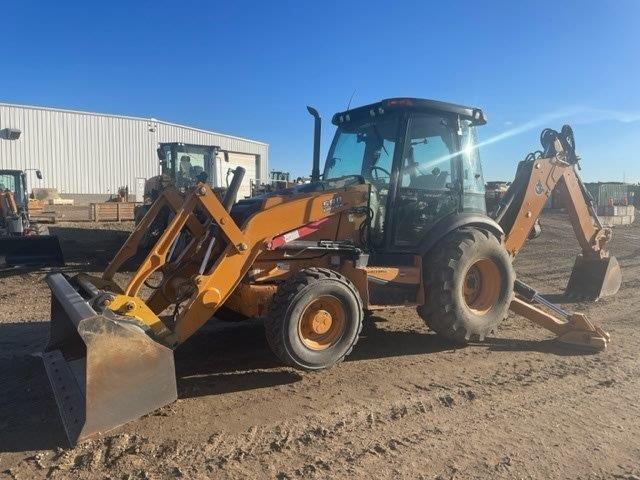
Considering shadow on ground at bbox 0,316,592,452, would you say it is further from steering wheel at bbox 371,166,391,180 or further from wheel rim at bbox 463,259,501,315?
steering wheel at bbox 371,166,391,180

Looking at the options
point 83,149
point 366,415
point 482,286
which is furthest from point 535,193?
point 83,149

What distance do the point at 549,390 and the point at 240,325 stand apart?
349cm

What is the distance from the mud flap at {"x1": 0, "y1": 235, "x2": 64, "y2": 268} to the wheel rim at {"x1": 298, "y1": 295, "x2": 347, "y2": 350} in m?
7.88

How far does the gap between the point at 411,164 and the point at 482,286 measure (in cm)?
158

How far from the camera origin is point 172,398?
3.83 metres

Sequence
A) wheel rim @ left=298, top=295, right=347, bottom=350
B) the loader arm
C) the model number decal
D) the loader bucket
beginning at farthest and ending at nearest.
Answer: the model number decal < wheel rim @ left=298, top=295, right=347, bottom=350 < the loader arm < the loader bucket

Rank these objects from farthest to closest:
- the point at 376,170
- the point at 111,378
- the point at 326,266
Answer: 1. the point at 376,170
2. the point at 326,266
3. the point at 111,378

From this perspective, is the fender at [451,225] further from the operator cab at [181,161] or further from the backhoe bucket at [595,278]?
the operator cab at [181,161]

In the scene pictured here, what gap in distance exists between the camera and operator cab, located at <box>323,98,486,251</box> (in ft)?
18.3

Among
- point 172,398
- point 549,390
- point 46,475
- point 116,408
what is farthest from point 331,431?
point 549,390

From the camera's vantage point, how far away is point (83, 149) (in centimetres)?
3562

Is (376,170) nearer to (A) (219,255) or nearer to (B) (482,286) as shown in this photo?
(B) (482,286)

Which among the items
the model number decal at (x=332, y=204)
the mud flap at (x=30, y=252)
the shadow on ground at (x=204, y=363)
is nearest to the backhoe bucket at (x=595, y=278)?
the shadow on ground at (x=204, y=363)

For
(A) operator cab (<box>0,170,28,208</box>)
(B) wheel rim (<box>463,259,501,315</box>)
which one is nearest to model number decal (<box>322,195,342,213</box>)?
(B) wheel rim (<box>463,259,501,315</box>)
